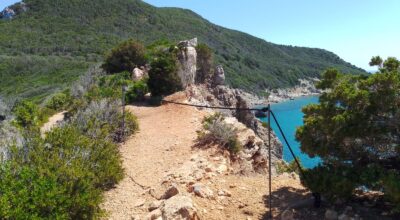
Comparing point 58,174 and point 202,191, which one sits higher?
point 58,174

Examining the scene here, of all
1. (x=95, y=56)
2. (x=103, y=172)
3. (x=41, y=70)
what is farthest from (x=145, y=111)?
(x=95, y=56)

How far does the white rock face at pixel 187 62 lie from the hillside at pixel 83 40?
19052mm

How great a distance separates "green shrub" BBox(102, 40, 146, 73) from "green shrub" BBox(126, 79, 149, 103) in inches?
201

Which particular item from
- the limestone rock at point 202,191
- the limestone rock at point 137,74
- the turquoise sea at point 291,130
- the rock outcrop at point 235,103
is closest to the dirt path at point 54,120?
the limestone rock at point 137,74

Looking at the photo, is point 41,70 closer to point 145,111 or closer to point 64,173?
point 145,111

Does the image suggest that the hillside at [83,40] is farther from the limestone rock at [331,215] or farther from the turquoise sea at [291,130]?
the limestone rock at [331,215]

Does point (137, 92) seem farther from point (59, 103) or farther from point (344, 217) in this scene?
point (344, 217)

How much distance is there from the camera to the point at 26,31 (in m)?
82.6

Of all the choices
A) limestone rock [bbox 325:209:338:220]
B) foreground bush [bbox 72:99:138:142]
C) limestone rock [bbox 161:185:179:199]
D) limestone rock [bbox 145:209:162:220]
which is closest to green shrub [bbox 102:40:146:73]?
foreground bush [bbox 72:99:138:142]

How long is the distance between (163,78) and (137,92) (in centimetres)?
162

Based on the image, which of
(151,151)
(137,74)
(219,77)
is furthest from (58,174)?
(219,77)

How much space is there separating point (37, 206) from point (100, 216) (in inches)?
54.6

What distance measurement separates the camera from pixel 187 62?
21766mm

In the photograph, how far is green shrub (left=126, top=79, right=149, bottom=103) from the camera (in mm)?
19031
